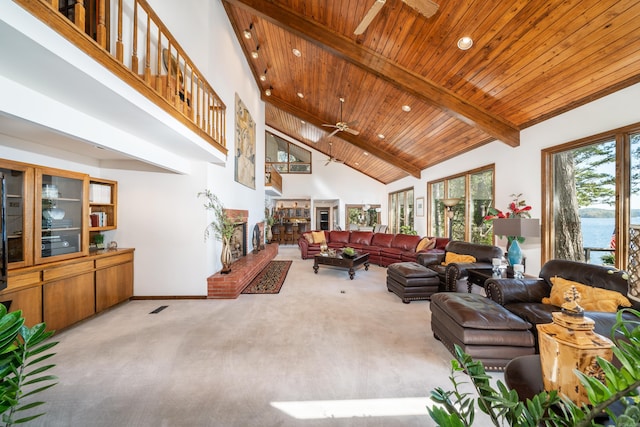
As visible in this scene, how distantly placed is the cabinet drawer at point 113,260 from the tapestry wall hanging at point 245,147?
238cm

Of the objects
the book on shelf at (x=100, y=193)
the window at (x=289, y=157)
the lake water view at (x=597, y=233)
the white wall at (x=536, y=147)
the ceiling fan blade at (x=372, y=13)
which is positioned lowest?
the lake water view at (x=597, y=233)

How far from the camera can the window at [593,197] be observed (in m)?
2.85

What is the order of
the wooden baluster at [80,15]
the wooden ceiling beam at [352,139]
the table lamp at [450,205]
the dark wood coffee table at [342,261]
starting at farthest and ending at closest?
the wooden ceiling beam at [352,139]
the table lamp at [450,205]
the dark wood coffee table at [342,261]
the wooden baluster at [80,15]

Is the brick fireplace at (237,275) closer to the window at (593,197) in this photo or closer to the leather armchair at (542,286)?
the leather armchair at (542,286)

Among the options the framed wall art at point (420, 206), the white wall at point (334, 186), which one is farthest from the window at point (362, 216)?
the framed wall art at point (420, 206)

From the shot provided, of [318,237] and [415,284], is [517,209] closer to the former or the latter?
[415,284]

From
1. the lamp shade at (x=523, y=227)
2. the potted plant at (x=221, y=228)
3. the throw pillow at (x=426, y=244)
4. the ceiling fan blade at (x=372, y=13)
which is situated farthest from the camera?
the throw pillow at (x=426, y=244)

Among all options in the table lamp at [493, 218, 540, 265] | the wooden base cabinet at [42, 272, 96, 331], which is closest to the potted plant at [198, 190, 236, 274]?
the wooden base cabinet at [42, 272, 96, 331]

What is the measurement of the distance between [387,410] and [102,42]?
11.3 ft

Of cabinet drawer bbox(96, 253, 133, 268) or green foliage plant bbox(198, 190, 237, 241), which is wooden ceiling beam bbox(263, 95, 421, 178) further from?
cabinet drawer bbox(96, 253, 133, 268)

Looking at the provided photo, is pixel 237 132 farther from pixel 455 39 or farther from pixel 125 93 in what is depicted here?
pixel 455 39

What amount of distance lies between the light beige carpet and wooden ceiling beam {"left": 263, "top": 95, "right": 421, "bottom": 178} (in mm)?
5289

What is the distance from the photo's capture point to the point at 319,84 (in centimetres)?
577

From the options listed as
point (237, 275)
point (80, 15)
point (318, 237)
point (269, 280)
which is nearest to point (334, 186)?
point (318, 237)
